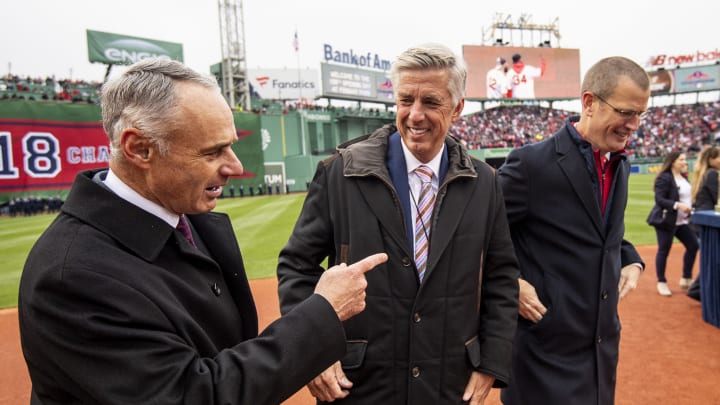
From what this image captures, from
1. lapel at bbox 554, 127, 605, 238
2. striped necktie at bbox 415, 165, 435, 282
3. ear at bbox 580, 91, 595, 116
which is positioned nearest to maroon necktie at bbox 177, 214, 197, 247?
striped necktie at bbox 415, 165, 435, 282

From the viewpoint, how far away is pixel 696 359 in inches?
170

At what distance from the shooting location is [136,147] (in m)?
1.33

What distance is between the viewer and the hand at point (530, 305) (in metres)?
2.29

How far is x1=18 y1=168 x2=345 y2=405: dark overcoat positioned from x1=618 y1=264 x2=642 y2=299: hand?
2000 mm

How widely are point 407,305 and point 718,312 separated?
516 centimetres

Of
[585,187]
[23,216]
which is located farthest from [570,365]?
[23,216]

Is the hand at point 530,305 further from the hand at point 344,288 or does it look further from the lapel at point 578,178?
the hand at point 344,288

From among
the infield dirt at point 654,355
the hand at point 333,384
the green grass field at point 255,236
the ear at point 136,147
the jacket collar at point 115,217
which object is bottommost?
the infield dirt at point 654,355

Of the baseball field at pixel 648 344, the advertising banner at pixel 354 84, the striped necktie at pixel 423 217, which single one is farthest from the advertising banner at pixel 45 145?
the striped necktie at pixel 423 217

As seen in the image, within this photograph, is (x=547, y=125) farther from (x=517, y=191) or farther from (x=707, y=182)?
(x=517, y=191)

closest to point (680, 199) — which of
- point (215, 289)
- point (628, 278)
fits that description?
point (628, 278)

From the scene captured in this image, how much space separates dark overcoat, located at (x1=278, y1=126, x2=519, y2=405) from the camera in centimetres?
186

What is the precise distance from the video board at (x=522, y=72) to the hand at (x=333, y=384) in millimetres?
47486

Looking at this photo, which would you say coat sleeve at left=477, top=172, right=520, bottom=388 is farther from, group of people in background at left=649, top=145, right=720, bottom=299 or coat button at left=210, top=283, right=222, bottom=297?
group of people in background at left=649, top=145, right=720, bottom=299
